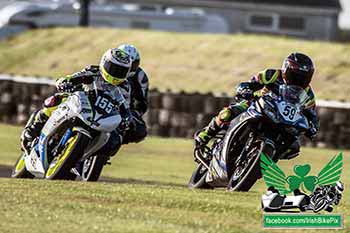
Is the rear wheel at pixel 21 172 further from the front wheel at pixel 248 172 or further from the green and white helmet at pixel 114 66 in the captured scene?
the front wheel at pixel 248 172

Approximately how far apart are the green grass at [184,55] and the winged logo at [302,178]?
2099cm

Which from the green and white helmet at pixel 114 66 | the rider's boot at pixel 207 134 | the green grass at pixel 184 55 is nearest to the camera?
the green and white helmet at pixel 114 66

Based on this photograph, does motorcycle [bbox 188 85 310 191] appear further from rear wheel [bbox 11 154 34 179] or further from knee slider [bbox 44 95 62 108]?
rear wheel [bbox 11 154 34 179]

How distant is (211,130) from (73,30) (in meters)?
29.1

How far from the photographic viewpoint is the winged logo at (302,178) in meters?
11.3

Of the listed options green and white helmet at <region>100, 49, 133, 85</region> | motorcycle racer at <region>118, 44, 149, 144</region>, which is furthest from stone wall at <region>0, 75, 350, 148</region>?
green and white helmet at <region>100, 49, 133, 85</region>

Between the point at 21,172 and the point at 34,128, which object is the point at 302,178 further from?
the point at 21,172

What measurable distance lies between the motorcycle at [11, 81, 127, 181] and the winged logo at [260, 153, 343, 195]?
2.92 meters

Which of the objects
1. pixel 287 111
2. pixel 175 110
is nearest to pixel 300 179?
pixel 287 111

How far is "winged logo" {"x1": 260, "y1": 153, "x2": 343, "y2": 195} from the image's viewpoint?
11.3 m

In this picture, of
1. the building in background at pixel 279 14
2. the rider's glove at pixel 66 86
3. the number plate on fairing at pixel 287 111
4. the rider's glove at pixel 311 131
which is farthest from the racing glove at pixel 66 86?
the building in background at pixel 279 14

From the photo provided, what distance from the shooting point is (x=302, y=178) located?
445 inches

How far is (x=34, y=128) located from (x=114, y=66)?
A: 1.22 metres

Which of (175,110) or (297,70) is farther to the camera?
(175,110)
